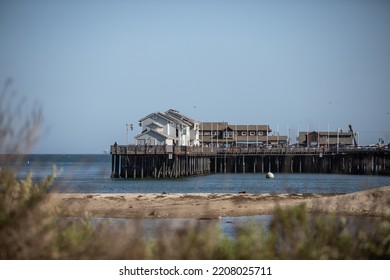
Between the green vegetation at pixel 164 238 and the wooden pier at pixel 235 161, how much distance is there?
145 feet

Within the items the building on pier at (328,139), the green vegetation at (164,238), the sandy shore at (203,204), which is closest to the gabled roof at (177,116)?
the building on pier at (328,139)

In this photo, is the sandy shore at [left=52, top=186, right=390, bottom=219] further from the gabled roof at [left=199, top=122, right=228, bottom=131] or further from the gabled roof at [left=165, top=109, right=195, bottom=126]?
the gabled roof at [left=199, top=122, right=228, bottom=131]

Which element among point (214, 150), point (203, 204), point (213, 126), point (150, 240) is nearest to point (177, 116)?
point (214, 150)

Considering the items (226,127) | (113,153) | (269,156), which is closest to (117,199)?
(113,153)

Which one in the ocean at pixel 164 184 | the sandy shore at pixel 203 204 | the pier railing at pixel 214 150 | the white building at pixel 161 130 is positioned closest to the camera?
the ocean at pixel 164 184

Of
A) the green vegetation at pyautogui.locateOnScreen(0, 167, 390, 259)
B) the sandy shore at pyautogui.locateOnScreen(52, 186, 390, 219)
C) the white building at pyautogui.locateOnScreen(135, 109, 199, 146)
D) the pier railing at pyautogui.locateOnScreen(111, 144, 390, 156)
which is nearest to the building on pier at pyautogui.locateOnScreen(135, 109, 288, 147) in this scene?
the white building at pyautogui.locateOnScreen(135, 109, 199, 146)

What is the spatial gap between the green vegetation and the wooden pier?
44.1m

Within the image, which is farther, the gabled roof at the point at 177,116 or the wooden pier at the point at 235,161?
the gabled roof at the point at 177,116

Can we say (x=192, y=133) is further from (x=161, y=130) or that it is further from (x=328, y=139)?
(x=328, y=139)

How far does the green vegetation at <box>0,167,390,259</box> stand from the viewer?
750 cm

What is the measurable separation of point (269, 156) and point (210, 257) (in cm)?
6773

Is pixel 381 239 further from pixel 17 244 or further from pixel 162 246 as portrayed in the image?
pixel 17 244

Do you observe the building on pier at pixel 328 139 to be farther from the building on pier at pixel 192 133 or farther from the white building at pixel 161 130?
the white building at pixel 161 130

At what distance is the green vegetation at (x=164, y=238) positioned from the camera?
750cm
